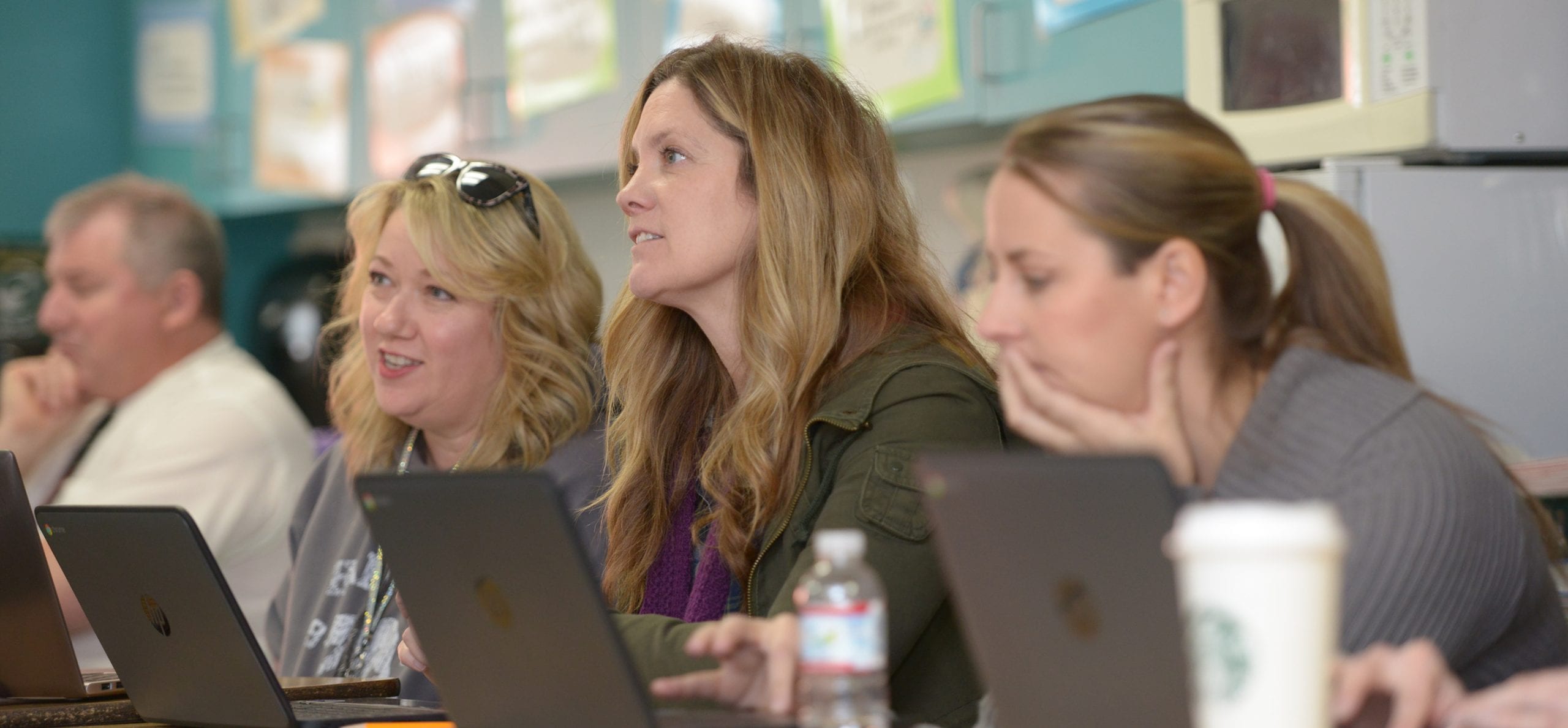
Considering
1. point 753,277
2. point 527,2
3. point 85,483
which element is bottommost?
point 85,483

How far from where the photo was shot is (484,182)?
2.15 m

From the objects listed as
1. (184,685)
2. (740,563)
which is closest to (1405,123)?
(740,563)

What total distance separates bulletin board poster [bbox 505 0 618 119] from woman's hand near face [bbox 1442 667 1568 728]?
2.51 meters

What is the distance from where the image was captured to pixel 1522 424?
1979mm

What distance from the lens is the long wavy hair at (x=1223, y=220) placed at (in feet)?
3.81

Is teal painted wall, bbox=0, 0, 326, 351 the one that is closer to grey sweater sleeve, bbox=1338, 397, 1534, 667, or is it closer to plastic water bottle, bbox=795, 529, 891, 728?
plastic water bottle, bbox=795, 529, 891, 728

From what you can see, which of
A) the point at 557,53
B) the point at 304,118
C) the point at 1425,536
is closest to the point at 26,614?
the point at 1425,536

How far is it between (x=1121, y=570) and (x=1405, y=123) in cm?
125

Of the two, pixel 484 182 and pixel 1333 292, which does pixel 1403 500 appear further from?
pixel 484 182

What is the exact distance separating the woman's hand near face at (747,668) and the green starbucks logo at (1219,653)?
17.2 inches

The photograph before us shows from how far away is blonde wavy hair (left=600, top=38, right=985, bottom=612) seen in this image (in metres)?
1.63

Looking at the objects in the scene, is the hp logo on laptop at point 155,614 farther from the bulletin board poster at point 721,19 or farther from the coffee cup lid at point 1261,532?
the bulletin board poster at point 721,19

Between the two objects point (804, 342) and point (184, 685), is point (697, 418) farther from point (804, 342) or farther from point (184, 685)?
point (184, 685)

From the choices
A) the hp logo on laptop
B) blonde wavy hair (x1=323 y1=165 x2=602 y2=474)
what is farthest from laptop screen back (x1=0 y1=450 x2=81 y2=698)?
blonde wavy hair (x1=323 y1=165 x2=602 y2=474)
